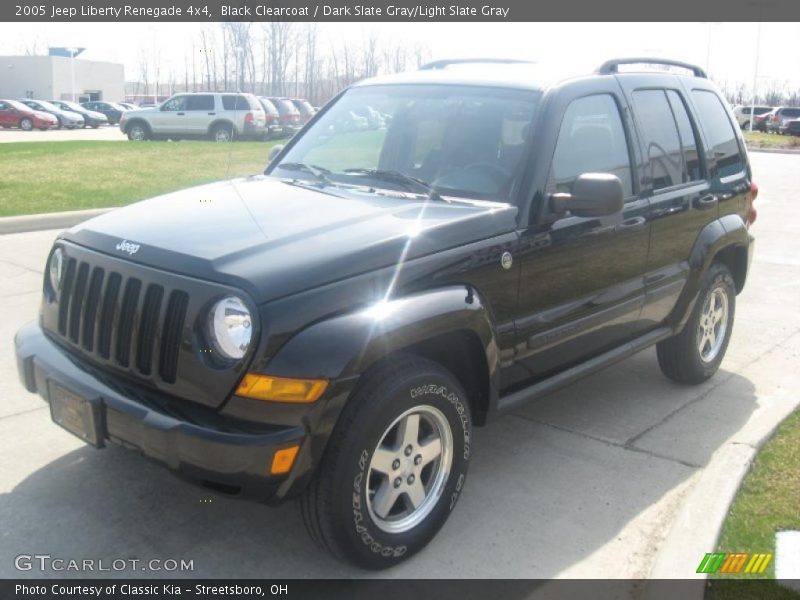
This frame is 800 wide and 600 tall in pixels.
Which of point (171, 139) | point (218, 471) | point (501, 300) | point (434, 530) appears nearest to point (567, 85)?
point (501, 300)

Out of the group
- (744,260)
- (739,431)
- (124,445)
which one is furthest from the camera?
(744,260)

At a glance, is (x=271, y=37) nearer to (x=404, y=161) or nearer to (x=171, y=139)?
(x=171, y=139)

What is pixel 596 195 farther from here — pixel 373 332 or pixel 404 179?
pixel 373 332

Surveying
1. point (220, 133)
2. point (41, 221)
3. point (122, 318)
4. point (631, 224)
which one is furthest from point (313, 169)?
point (220, 133)

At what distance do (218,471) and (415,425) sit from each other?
863mm

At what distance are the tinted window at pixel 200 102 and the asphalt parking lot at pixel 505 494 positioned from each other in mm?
23964

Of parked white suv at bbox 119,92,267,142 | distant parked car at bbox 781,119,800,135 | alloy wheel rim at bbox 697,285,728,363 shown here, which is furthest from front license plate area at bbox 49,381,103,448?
distant parked car at bbox 781,119,800,135

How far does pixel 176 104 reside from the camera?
2895cm

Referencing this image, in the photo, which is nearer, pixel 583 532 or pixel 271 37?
pixel 583 532

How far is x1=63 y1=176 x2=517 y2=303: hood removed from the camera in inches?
125

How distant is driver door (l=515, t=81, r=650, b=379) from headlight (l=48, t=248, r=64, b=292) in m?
2.10

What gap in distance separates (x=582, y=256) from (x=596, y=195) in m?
0.54

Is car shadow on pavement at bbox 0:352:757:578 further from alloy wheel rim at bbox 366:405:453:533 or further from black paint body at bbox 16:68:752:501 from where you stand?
black paint body at bbox 16:68:752:501

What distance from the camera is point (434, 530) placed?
11.8ft
